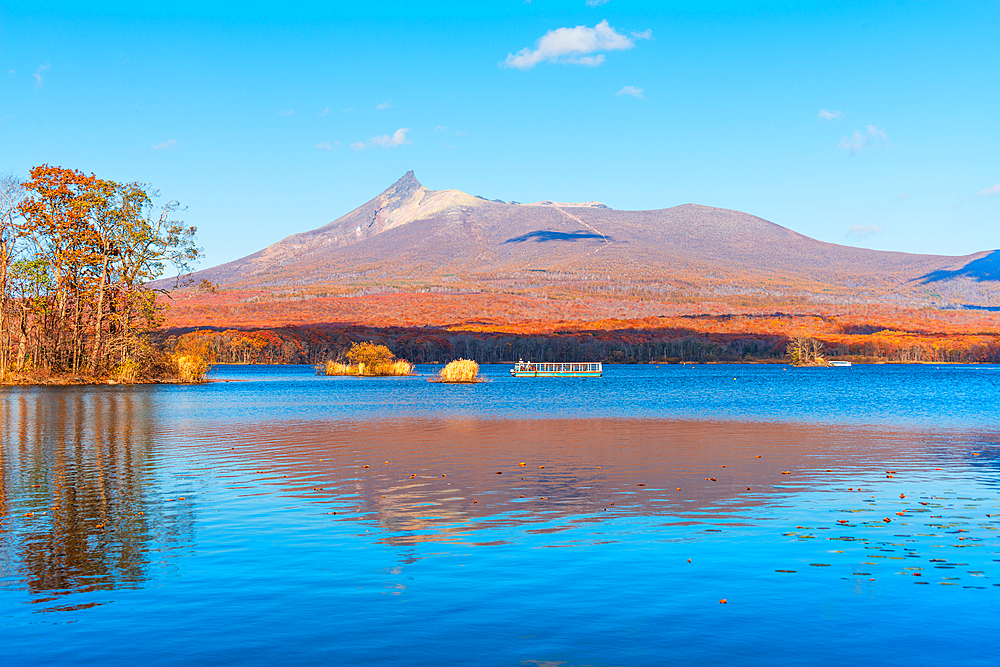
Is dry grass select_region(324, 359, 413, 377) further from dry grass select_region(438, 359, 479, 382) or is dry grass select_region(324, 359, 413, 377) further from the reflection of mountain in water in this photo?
the reflection of mountain in water

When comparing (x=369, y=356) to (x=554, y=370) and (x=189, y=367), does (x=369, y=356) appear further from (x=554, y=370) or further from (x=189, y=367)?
(x=189, y=367)

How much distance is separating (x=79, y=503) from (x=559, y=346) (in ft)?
492

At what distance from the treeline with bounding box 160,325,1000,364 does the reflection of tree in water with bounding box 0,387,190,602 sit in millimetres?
129448

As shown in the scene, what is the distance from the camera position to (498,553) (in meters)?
10.9

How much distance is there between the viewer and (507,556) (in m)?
10.7

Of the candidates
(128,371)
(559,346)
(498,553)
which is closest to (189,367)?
(128,371)

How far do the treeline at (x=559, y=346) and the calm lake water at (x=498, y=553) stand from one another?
13606 centimetres

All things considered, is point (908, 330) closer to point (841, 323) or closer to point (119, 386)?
point (841, 323)

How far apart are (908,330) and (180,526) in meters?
205

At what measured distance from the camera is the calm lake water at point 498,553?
7.65 metres

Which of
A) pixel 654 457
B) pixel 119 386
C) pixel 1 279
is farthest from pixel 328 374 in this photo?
pixel 654 457

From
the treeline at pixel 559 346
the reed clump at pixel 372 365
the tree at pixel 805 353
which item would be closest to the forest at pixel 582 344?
the treeline at pixel 559 346

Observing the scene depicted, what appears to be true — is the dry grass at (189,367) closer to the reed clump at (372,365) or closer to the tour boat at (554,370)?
the reed clump at (372,365)

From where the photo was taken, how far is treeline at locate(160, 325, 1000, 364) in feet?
524
